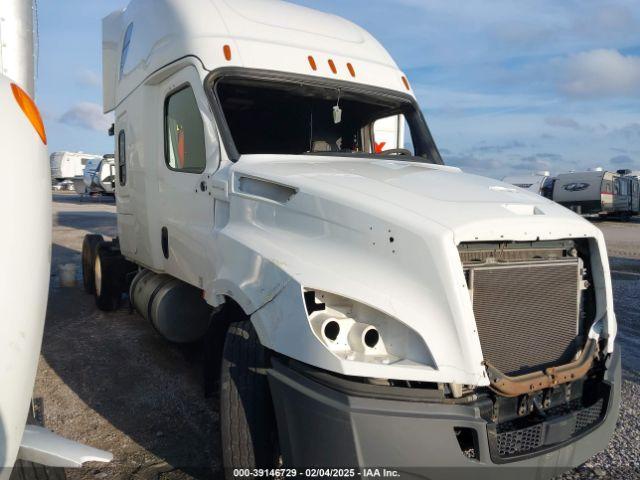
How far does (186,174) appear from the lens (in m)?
4.17

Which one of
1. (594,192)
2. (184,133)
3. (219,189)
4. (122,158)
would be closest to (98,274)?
(122,158)

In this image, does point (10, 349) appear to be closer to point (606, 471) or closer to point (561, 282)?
point (561, 282)

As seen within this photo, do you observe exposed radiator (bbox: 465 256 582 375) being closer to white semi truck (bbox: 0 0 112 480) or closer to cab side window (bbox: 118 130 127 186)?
white semi truck (bbox: 0 0 112 480)

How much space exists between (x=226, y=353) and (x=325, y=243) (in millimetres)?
882

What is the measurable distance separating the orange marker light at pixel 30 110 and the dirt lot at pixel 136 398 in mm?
2144

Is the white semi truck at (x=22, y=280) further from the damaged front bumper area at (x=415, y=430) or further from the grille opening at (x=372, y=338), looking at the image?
the grille opening at (x=372, y=338)

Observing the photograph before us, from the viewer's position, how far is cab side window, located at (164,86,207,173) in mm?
4020

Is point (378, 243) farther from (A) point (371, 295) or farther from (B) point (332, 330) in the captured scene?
(B) point (332, 330)

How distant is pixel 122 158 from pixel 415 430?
5012 mm

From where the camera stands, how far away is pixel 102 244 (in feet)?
25.0

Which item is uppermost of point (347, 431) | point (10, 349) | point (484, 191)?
point (484, 191)

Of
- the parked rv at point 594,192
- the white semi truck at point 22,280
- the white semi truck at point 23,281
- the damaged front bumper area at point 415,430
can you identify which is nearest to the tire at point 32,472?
the white semi truck at point 22,280

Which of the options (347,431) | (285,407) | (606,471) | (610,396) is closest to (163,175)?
(285,407)

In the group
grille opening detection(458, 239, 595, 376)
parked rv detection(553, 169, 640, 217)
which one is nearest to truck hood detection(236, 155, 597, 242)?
grille opening detection(458, 239, 595, 376)
